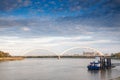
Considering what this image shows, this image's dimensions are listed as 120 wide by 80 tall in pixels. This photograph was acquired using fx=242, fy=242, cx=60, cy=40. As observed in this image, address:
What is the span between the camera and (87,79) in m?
44.3

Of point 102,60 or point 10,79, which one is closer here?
point 10,79

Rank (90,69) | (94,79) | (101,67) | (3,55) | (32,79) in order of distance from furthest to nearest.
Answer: (3,55), (101,67), (90,69), (94,79), (32,79)

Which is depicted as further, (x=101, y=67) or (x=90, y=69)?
(x=101, y=67)

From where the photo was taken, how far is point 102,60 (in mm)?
74250

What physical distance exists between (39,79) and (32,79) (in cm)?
125

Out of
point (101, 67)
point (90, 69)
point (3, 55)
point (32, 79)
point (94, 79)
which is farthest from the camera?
point (3, 55)

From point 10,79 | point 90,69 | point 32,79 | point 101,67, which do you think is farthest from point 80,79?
point 101,67

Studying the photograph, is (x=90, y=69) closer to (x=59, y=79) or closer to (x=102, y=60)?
(x=102, y=60)

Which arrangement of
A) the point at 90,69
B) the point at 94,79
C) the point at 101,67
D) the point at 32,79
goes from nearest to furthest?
1. the point at 32,79
2. the point at 94,79
3. the point at 90,69
4. the point at 101,67

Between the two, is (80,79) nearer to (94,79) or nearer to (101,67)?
(94,79)

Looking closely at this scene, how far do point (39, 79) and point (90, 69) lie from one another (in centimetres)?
2556

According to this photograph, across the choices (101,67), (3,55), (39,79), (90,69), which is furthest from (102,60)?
(3,55)

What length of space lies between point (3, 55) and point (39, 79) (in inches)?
4440

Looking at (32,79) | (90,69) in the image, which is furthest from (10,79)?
(90,69)
